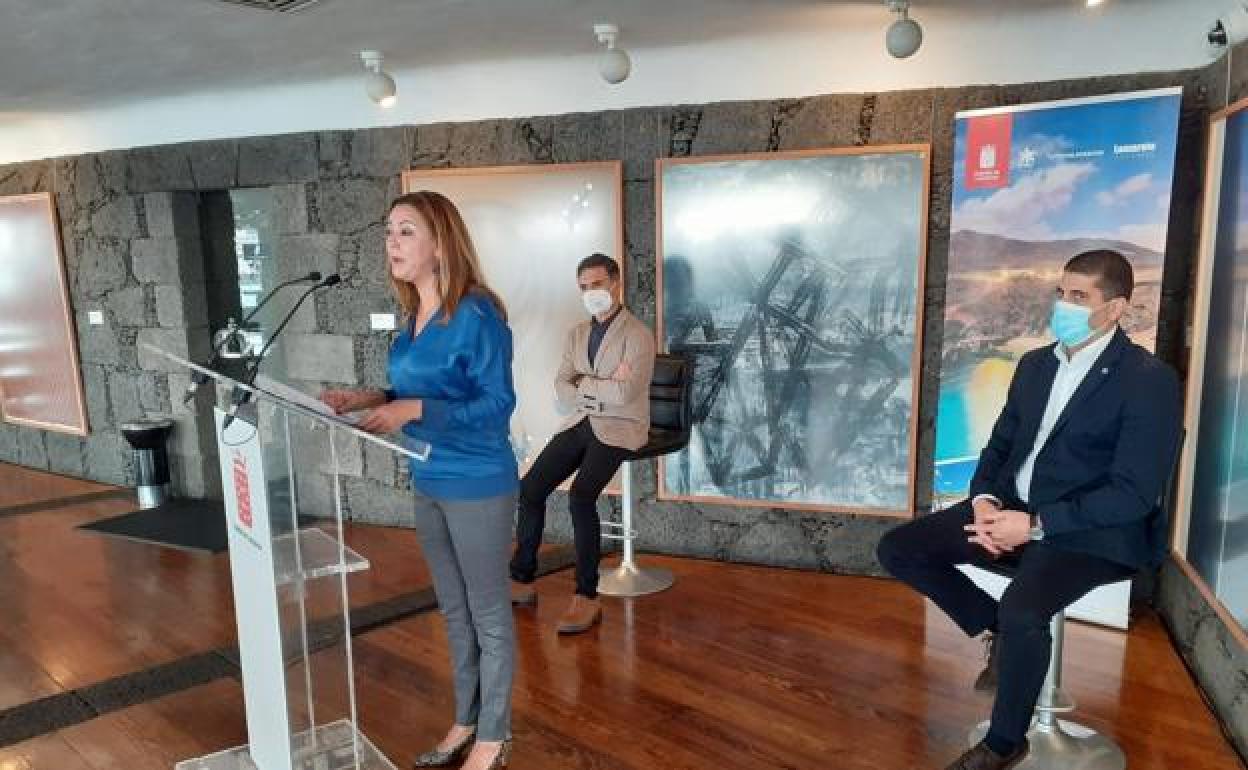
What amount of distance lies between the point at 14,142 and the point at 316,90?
10.4 ft

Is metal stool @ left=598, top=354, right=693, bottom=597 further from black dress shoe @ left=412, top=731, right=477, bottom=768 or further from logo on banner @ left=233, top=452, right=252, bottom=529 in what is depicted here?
logo on banner @ left=233, top=452, right=252, bottom=529

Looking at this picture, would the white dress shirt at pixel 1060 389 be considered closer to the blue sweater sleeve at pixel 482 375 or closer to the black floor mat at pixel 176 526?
the blue sweater sleeve at pixel 482 375

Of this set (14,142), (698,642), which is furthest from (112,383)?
(698,642)

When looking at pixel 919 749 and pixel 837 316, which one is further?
pixel 837 316

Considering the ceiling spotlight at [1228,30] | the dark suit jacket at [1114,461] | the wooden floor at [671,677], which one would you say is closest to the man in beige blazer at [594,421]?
the wooden floor at [671,677]

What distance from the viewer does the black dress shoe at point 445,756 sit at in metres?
2.44

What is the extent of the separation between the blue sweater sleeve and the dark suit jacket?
1.47 meters

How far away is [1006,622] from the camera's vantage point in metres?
2.21

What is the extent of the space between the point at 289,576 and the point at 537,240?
2.70m

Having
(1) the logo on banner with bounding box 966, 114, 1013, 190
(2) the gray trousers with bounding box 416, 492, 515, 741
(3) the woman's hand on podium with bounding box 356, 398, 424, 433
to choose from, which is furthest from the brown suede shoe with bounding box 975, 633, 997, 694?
(3) the woman's hand on podium with bounding box 356, 398, 424, 433

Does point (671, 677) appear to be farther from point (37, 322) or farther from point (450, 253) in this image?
point (37, 322)

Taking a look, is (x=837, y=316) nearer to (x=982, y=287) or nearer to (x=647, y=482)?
(x=982, y=287)

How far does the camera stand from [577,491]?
341cm

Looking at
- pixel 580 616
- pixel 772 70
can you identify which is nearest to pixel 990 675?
pixel 580 616
